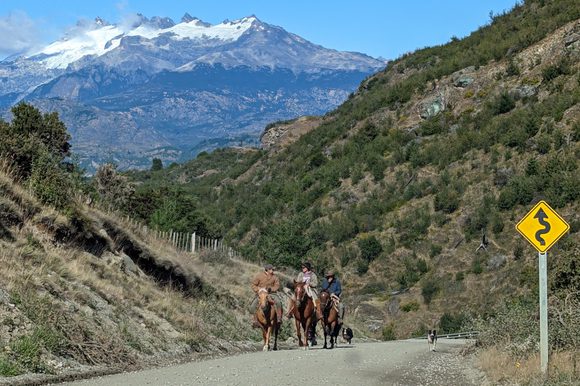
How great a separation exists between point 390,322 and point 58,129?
30.6 meters

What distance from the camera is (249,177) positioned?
358ft

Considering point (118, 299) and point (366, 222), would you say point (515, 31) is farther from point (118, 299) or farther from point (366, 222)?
point (118, 299)

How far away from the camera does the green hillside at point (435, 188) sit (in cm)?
6056

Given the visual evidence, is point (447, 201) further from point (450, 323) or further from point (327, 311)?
point (327, 311)

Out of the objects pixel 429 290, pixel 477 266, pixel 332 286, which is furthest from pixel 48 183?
pixel 477 266

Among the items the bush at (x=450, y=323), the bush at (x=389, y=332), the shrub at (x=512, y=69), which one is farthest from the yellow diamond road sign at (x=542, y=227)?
the shrub at (x=512, y=69)

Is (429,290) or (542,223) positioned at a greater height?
(542,223)

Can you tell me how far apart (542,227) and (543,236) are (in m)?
0.18

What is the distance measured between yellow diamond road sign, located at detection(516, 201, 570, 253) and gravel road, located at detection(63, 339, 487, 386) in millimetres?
3243

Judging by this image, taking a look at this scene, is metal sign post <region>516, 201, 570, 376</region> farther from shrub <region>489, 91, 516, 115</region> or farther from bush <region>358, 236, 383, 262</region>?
shrub <region>489, 91, 516, 115</region>

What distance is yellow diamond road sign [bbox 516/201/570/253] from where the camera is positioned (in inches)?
563

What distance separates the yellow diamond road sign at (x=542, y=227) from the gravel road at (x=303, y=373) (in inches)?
128

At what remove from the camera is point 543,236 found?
14.4 metres

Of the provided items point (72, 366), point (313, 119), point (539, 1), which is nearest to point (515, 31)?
point (539, 1)
